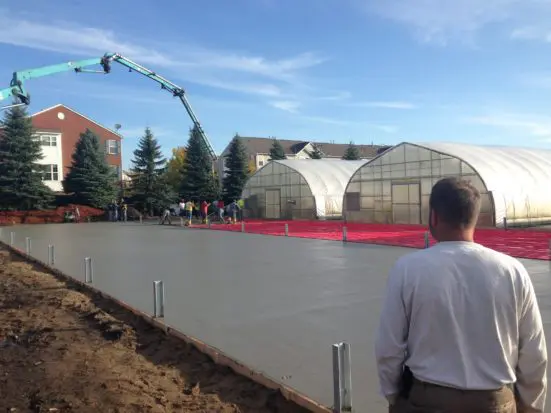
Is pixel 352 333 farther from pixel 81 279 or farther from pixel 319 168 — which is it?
pixel 319 168

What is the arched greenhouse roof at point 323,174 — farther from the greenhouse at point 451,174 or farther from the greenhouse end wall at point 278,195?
the greenhouse at point 451,174

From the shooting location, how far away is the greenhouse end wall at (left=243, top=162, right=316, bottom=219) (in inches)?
1308

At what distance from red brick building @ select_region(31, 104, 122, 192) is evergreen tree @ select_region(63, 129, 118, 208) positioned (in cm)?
454

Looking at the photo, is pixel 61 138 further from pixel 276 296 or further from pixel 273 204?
pixel 276 296

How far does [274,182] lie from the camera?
35781 mm

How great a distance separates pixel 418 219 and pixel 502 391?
78.6 feet

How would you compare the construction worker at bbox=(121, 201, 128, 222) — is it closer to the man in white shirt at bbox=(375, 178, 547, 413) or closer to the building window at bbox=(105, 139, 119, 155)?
the building window at bbox=(105, 139, 119, 155)

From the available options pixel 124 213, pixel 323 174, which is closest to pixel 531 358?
pixel 323 174

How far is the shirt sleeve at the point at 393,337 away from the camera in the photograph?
210 cm

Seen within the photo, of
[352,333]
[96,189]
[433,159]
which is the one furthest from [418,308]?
[96,189]

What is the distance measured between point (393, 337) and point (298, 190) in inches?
1244

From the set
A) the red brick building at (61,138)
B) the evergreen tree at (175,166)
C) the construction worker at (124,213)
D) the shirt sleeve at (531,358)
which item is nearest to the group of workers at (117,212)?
the construction worker at (124,213)

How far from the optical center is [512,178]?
23.0 meters

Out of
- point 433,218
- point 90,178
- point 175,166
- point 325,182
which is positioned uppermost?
point 175,166
